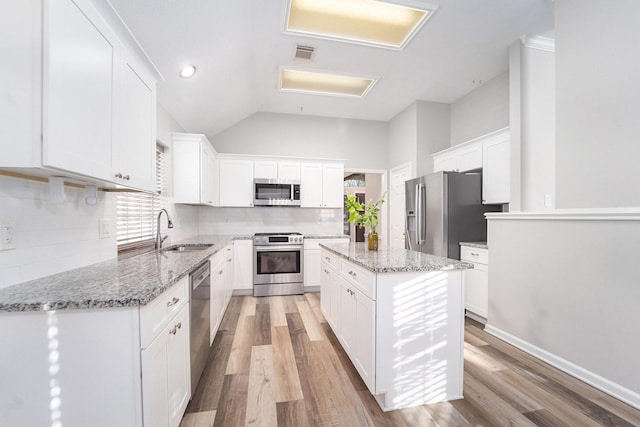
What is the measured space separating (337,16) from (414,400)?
3.24 m

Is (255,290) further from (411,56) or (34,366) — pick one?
(411,56)

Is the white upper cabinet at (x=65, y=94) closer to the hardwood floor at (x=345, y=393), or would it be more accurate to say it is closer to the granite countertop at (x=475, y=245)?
the hardwood floor at (x=345, y=393)

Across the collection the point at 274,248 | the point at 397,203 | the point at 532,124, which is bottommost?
the point at 274,248

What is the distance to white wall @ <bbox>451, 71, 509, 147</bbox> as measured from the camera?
11.9 feet

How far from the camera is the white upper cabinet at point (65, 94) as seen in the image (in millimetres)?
996

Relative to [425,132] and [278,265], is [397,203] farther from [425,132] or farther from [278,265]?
Answer: [278,265]

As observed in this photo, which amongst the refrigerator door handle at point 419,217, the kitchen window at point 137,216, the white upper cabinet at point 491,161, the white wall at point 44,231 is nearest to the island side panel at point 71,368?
the white wall at point 44,231

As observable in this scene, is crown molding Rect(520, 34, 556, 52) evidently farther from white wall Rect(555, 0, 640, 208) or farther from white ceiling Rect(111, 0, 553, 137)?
white wall Rect(555, 0, 640, 208)

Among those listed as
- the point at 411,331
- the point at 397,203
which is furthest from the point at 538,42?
the point at 411,331

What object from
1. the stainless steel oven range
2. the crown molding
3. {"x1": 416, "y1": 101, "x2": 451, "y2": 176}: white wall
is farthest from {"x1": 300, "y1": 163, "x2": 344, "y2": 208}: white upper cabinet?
the crown molding

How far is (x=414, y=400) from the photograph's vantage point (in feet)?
5.84

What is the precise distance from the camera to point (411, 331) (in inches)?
70.1

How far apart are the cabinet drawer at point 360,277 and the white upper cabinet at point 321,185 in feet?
7.89

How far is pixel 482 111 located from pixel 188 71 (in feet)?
12.5
